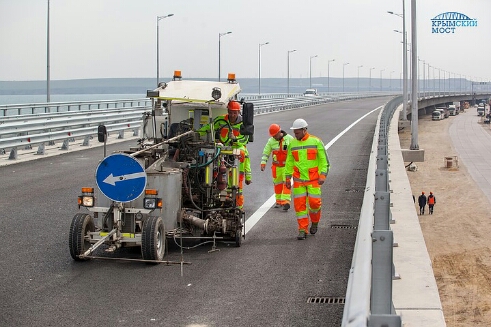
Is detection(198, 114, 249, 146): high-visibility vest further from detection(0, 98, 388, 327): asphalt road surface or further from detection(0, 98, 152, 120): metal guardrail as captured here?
detection(0, 98, 152, 120): metal guardrail

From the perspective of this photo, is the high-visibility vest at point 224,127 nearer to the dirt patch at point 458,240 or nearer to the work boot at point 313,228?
the work boot at point 313,228

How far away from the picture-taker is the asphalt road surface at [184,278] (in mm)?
7514

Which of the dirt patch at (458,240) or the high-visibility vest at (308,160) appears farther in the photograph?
the dirt patch at (458,240)

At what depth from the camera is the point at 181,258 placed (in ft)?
32.2

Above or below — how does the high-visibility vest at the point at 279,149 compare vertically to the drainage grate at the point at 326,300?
above

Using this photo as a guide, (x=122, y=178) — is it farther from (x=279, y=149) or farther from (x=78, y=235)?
(x=279, y=149)

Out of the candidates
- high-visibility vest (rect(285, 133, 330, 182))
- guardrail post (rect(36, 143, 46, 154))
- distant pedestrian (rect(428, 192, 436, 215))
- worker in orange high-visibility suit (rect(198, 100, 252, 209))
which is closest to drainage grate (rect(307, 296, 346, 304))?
high-visibility vest (rect(285, 133, 330, 182))

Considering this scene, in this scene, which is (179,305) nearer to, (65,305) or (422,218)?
(65,305)

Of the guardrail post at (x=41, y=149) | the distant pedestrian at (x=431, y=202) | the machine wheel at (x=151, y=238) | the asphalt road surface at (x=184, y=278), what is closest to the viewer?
the asphalt road surface at (x=184, y=278)

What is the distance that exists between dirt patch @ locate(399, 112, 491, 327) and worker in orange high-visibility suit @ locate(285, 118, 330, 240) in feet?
7.41

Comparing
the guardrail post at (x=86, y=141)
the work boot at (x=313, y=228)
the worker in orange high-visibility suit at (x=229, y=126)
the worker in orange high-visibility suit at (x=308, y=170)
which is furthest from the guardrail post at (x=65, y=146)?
the work boot at (x=313, y=228)

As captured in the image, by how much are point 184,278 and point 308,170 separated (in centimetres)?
326

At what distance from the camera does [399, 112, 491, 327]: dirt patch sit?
12359 millimetres

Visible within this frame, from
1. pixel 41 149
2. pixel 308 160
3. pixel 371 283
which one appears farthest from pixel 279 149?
pixel 41 149
